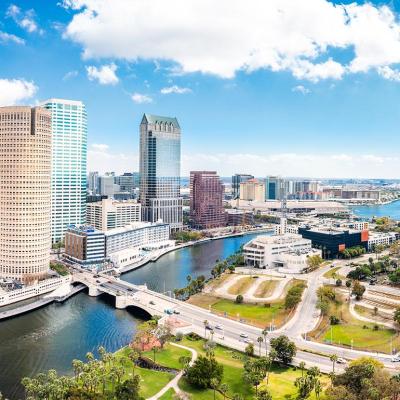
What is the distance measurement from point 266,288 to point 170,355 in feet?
79.2

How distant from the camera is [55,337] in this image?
150ft

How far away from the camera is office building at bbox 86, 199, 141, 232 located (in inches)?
3792

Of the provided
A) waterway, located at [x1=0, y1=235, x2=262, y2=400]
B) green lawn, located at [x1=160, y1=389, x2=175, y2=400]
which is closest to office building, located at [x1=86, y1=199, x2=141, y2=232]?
waterway, located at [x1=0, y1=235, x2=262, y2=400]

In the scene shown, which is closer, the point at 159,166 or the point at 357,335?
the point at 357,335

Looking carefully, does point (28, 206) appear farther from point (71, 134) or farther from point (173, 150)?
point (173, 150)

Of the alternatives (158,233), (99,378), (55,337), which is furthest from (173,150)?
(99,378)

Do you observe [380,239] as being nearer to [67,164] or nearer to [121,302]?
[121,302]

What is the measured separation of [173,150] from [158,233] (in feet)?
90.6

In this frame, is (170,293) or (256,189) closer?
(170,293)

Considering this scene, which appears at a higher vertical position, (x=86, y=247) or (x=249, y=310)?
(x=86, y=247)

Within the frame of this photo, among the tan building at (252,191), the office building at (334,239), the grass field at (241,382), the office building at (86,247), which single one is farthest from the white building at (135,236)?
the tan building at (252,191)

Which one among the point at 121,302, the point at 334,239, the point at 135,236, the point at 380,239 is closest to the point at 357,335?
the point at 121,302

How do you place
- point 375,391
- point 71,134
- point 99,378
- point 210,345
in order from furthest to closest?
point 71,134 → point 210,345 → point 99,378 → point 375,391

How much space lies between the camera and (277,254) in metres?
76.5
